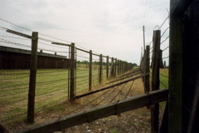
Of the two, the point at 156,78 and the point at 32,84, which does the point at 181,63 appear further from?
the point at 32,84

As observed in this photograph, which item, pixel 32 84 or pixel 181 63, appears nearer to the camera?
pixel 181 63

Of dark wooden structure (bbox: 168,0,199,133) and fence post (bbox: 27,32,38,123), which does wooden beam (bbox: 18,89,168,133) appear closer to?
dark wooden structure (bbox: 168,0,199,133)

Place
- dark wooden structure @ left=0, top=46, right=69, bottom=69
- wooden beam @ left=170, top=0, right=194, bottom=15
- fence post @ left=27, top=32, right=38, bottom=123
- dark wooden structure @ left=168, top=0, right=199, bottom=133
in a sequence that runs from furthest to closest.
→ dark wooden structure @ left=0, top=46, right=69, bottom=69
fence post @ left=27, top=32, right=38, bottom=123
dark wooden structure @ left=168, top=0, right=199, bottom=133
wooden beam @ left=170, top=0, right=194, bottom=15

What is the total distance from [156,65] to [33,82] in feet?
9.89

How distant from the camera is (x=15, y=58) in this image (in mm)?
21266

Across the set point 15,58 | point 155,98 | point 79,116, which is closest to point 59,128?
point 79,116

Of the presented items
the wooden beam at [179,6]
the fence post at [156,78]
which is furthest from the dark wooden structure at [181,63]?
the fence post at [156,78]

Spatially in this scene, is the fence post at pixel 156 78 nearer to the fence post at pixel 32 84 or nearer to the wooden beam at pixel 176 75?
the wooden beam at pixel 176 75

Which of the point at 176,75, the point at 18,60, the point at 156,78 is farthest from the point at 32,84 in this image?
the point at 18,60

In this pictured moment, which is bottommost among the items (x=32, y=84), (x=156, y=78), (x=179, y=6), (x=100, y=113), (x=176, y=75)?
(x=100, y=113)

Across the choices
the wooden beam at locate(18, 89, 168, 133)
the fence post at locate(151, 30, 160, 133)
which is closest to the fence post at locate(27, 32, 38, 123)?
the wooden beam at locate(18, 89, 168, 133)

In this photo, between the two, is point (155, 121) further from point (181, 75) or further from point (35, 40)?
point (35, 40)

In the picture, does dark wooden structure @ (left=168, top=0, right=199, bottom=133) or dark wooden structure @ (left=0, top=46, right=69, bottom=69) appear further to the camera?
dark wooden structure @ (left=0, top=46, right=69, bottom=69)

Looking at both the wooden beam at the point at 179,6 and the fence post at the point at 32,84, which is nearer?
the wooden beam at the point at 179,6
